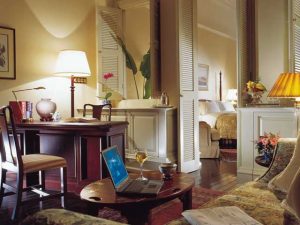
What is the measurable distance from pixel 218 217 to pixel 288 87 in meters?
1.73

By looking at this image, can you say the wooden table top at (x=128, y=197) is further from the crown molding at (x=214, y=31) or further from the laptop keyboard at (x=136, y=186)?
the crown molding at (x=214, y=31)

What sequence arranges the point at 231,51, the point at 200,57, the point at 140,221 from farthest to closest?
the point at 231,51 < the point at 200,57 < the point at 140,221

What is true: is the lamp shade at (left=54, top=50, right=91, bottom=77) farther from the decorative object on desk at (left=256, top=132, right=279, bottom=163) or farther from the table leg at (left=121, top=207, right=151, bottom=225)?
the table leg at (left=121, top=207, right=151, bottom=225)

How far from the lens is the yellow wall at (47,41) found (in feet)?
13.7

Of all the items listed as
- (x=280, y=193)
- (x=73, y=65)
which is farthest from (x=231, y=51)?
(x=280, y=193)

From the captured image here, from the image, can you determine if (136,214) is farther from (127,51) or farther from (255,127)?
(127,51)

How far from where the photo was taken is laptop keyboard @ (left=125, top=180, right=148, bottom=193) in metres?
1.74

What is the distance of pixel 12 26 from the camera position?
4109 mm

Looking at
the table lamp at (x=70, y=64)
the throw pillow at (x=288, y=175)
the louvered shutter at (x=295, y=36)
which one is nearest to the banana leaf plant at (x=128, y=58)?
the table lamp at (x=70, y=64)

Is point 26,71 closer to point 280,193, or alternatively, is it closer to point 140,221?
point 140,221

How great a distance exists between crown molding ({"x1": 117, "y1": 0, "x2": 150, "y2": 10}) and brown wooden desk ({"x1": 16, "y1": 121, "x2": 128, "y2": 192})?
7.68ft

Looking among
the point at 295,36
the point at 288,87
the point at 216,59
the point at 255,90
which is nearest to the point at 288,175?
the point at 288,87

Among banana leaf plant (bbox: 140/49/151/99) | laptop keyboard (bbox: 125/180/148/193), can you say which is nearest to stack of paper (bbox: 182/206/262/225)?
laptop keyboard (bbox: 125/180/148/193)

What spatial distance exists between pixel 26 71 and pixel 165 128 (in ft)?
6.44
